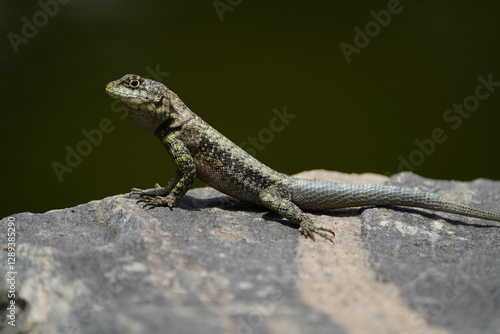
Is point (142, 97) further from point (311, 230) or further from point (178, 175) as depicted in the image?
point (311, 230)

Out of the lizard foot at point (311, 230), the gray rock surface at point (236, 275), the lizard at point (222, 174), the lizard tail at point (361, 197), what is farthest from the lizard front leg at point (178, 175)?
the lizard foot at point (311, 230)

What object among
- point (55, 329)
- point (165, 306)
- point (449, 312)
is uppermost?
point (449, 312)

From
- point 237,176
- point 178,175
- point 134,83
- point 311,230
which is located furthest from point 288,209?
point 134,83

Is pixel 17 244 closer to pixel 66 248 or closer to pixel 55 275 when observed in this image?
pixel 66 248

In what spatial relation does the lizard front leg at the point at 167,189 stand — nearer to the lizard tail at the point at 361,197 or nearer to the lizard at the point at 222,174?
the lizard at the point at 222,174

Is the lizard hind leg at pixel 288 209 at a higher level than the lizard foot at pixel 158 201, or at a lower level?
higher

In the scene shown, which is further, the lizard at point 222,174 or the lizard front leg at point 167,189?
the lizard front leg at point 167,189

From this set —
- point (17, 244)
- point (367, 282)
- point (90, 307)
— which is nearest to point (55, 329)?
point (90, 307)
